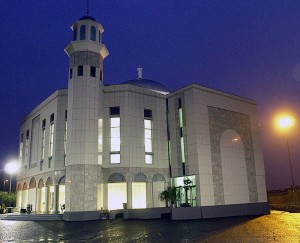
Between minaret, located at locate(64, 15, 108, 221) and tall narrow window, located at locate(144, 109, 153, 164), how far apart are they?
6.56 metres

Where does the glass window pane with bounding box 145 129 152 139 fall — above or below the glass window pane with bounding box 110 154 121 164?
above

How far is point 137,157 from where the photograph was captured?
3675 centimetres

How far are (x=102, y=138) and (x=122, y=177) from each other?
206 inches

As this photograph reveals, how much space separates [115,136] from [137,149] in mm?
3084

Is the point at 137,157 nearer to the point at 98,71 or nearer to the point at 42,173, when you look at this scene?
the point at 98,71

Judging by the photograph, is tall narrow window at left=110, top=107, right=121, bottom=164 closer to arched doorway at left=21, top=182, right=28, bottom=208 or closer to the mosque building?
the mosque building

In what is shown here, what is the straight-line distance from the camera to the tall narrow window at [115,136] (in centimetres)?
3653

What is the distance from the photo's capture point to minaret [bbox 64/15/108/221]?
3222cm

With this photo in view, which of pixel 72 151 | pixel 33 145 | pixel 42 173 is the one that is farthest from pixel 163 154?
pixel 33 145

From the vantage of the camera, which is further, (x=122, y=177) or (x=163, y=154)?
(x=163, y=154)

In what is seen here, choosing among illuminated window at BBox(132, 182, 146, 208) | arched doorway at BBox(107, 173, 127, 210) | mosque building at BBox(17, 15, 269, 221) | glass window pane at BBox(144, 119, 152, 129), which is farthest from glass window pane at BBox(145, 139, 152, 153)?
arched doorway at BBox(107, 173, 127, 210)

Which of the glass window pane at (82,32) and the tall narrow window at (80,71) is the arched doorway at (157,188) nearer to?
the tall narrow window at (80,71)

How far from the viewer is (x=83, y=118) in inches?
1346

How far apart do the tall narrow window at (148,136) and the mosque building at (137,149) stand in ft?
0.41
